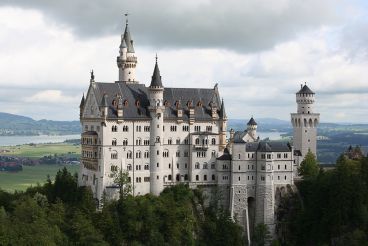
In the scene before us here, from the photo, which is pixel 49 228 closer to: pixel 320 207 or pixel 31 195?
pixel 31 195

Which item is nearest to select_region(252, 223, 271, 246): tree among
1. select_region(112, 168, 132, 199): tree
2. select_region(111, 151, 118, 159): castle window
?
select_region(112, 168, 132, 199): tree

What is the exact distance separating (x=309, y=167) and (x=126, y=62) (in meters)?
43.2

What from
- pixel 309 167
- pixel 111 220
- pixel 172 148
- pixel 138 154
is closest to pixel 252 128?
pixel 309 167

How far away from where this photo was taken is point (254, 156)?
12900cm

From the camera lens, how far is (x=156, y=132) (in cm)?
12412

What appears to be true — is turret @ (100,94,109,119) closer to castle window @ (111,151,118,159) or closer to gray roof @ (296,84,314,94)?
castle window @ (111,151,118,159)

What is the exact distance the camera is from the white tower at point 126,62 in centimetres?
13362

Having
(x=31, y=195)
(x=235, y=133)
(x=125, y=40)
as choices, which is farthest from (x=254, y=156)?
(x=31, y=195)

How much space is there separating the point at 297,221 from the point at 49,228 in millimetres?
49925

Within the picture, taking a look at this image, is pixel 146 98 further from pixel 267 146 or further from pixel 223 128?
pixel 267 146

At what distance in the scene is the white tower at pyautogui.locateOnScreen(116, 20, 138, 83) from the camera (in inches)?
5261

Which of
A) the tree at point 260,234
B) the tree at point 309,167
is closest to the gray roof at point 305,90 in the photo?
the tree at point 309,167

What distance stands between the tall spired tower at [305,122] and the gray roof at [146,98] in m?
19.6

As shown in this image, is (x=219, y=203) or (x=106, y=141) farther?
(x=219, y=203)
